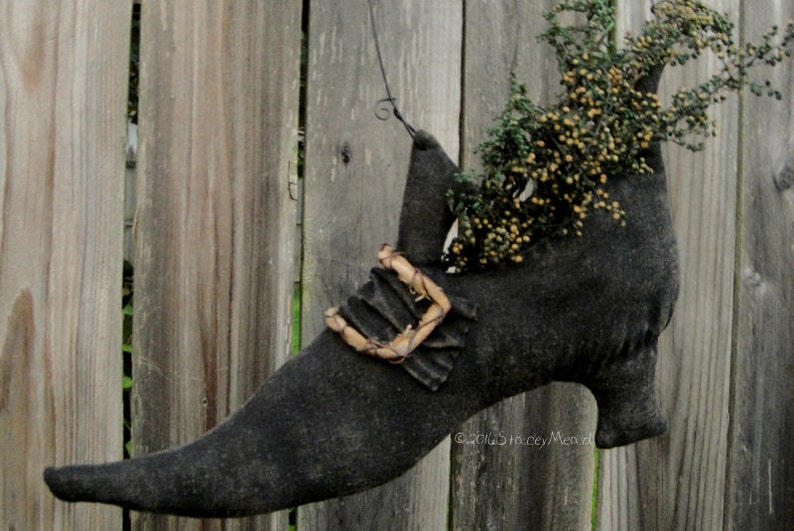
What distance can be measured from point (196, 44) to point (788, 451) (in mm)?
1266

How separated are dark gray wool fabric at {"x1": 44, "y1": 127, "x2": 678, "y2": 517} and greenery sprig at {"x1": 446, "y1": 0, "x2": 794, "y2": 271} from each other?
2 centimetres

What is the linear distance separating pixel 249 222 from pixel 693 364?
0.81 m

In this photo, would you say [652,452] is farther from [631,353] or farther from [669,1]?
[669,1]

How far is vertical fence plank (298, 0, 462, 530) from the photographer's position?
1.43 meters

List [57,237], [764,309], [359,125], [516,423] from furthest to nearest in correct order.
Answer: [764,309] < [516,423] < [359,125] < [57,237]

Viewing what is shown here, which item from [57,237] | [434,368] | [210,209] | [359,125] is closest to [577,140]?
[434,368]

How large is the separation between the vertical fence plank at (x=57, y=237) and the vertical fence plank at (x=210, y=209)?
1.9 inches

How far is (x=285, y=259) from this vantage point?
1.43m

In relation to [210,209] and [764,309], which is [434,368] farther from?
[764,309]

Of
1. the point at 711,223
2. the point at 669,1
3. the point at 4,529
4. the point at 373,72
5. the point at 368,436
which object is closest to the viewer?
the point at 368,436

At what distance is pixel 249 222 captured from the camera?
141 cm

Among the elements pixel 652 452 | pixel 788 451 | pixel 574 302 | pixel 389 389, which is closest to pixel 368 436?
pixel 389 389

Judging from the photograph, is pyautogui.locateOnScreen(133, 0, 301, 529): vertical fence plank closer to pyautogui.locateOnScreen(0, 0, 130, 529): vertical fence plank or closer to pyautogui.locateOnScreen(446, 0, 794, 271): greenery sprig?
pyautogui.locateOnScreen(0, 0, 130, 529): vertical fence plank

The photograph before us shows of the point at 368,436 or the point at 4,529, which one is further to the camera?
the point at 4,529
